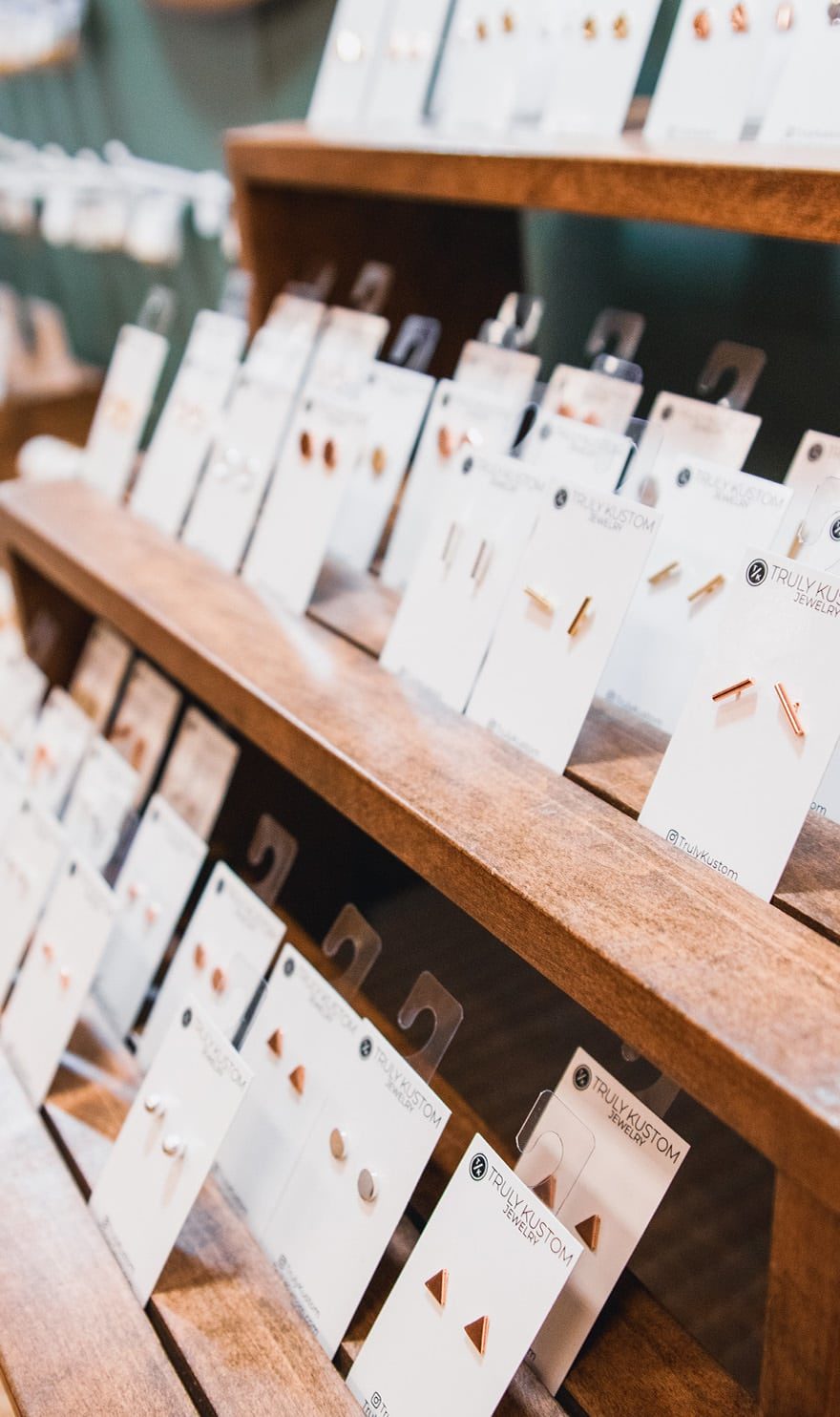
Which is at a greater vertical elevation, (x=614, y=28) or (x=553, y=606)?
(x=614, y=28)

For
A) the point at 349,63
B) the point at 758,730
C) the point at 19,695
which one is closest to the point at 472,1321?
the point at 758,730

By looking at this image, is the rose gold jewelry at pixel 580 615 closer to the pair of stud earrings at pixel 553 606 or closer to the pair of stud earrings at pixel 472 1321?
the pair of stud earrings at pixel 553 606

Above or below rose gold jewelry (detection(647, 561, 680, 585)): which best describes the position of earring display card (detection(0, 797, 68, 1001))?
below

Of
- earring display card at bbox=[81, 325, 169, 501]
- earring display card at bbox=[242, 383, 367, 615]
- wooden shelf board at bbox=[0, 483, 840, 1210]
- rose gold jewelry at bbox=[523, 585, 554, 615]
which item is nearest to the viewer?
wooden shelf board at bbox=[0, 483, 840, 1210]

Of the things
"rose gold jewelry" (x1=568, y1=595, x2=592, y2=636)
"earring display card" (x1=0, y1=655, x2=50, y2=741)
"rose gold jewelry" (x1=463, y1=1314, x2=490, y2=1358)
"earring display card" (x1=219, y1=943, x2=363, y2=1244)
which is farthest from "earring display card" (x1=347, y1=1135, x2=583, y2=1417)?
"earring display card" (x1=0, y1=655, x2=50, y2=741)

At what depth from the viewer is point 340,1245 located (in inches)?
36.4

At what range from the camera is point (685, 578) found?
0.96 meters

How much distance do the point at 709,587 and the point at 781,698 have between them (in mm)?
196

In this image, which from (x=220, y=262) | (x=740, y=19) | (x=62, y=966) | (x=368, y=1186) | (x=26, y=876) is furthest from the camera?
(x=220, y=262)

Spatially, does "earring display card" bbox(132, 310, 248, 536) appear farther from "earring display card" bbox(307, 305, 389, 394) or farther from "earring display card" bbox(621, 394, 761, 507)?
"earring display card" bbox(621, 394, 761, 507)

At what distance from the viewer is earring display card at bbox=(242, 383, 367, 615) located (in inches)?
47.8

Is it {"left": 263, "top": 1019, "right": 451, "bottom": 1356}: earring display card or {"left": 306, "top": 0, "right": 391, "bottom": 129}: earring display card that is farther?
{"left": 306, "top": 0, "right": 391, "bottom": 129}: earring display card

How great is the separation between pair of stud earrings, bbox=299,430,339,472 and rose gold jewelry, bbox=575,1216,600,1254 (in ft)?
2.38

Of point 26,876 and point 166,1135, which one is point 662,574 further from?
point 26,876
